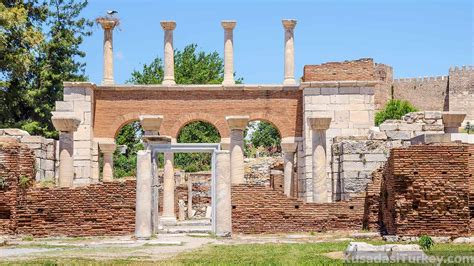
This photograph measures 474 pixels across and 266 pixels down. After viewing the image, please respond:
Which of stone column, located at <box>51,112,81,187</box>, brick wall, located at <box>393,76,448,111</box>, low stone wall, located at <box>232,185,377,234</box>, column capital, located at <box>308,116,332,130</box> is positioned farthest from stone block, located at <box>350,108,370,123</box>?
brick wall, located at <box>393,76,448,111</box>

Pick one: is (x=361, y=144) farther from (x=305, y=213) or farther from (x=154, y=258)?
(x=154, y=258)

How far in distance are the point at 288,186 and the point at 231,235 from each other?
10.9 metres

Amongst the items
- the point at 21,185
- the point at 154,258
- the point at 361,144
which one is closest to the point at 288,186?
the point at 361,144

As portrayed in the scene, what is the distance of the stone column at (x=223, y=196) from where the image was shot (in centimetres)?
1947

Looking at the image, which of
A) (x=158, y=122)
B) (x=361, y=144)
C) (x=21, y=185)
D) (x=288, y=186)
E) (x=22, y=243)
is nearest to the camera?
(x=22, y=243)

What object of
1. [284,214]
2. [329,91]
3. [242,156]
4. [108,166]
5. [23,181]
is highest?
[329,91]

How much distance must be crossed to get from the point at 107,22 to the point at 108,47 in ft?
2.99

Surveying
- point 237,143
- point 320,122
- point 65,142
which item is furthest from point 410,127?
point 65,142

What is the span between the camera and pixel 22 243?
18.0 metres

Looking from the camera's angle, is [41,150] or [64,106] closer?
[41,150]

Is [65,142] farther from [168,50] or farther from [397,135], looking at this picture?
[397,135]

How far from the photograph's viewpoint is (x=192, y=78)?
52.8 meters

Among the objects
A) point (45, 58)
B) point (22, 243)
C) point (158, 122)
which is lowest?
point (22, 243)

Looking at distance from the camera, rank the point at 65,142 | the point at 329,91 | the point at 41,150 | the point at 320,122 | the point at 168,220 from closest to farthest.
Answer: the point at 320,122 → the point at 65,142 → the point at 41,150 → the point at 168,220 → the point at 329,91
